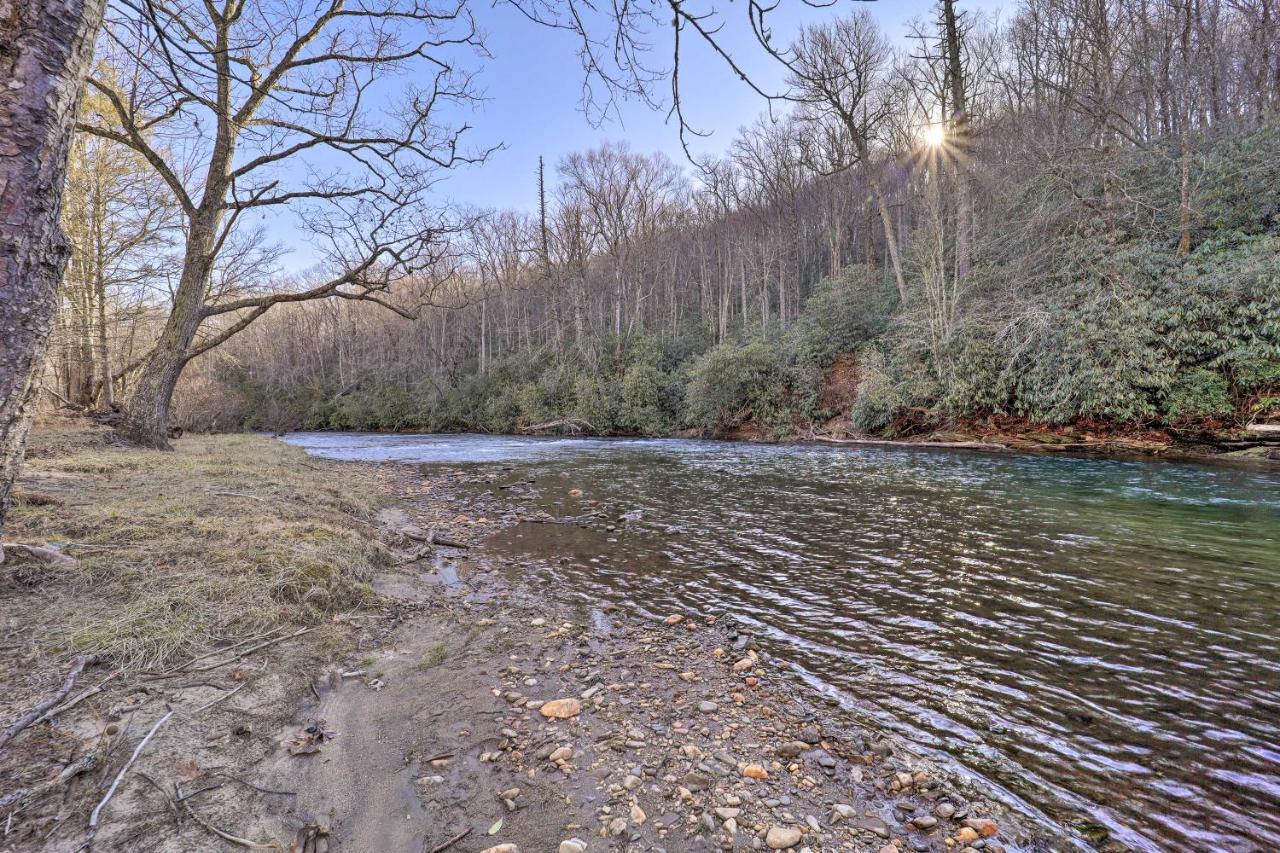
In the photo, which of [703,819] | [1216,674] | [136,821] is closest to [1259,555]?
[1216,674]

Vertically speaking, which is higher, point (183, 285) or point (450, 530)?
point (183, 285)

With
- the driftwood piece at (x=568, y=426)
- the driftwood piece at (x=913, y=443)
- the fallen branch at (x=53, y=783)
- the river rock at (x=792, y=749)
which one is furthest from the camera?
the driftwood piece at (x=568, y=426)

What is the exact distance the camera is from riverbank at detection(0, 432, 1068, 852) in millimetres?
1961

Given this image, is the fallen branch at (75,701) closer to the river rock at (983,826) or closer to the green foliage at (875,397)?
the river rock at (983,826)

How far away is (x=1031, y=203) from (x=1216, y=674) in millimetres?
19872

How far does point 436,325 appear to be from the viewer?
142 ft

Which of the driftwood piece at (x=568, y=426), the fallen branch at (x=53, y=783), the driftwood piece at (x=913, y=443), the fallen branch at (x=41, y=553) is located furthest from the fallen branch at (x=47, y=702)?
the driftwood piece at (x=568, y=426)

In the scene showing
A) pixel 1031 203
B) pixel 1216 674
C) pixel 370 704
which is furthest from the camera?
pixel 1031 203

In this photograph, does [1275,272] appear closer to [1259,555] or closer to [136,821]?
[1259,555]

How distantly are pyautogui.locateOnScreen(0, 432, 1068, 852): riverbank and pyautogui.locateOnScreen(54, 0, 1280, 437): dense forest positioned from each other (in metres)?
3.41

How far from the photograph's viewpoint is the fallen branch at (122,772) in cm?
170

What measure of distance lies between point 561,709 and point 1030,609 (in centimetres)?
388

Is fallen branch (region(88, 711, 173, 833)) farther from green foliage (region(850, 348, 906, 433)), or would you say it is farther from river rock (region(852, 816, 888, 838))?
green foliage (region(850, 348, 906, 433))

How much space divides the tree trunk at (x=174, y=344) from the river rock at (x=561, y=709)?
11.0m
